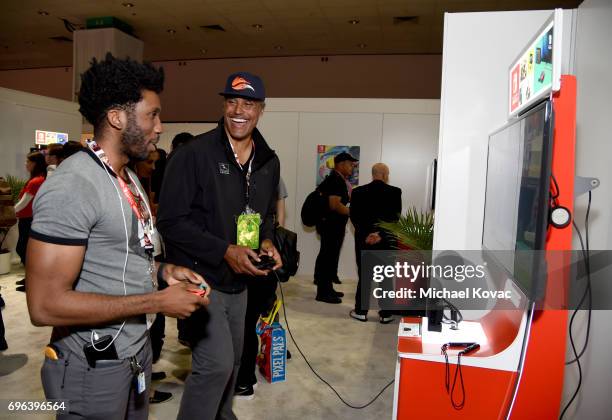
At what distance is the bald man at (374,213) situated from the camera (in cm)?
475

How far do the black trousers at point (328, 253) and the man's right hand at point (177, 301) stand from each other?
417 cm

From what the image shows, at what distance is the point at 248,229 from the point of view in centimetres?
222

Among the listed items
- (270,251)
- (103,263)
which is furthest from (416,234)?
(103,263)

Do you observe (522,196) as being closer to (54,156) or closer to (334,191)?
(334,191)

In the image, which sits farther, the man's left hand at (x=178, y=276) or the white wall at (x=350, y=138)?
the white wall at (x=350, y=138)

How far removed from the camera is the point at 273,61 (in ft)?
35.2

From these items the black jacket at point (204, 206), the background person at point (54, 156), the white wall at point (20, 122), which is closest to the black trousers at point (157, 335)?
the black jacket at point (204, 206)

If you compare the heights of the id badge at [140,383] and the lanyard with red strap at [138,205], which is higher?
the lanyard with red strap at [138,205]

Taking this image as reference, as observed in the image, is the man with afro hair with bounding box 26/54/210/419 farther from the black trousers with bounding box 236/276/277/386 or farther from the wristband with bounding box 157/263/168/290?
the black trousers with bounding box 236/276/277/386

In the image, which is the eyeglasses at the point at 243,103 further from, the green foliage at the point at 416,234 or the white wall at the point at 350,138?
the white wall at the point at 350,138

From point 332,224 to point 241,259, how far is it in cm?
354

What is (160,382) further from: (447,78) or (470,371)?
(447,78)

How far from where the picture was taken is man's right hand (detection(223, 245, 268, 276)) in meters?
2.08

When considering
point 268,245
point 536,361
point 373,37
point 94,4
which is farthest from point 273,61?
point 536,361
